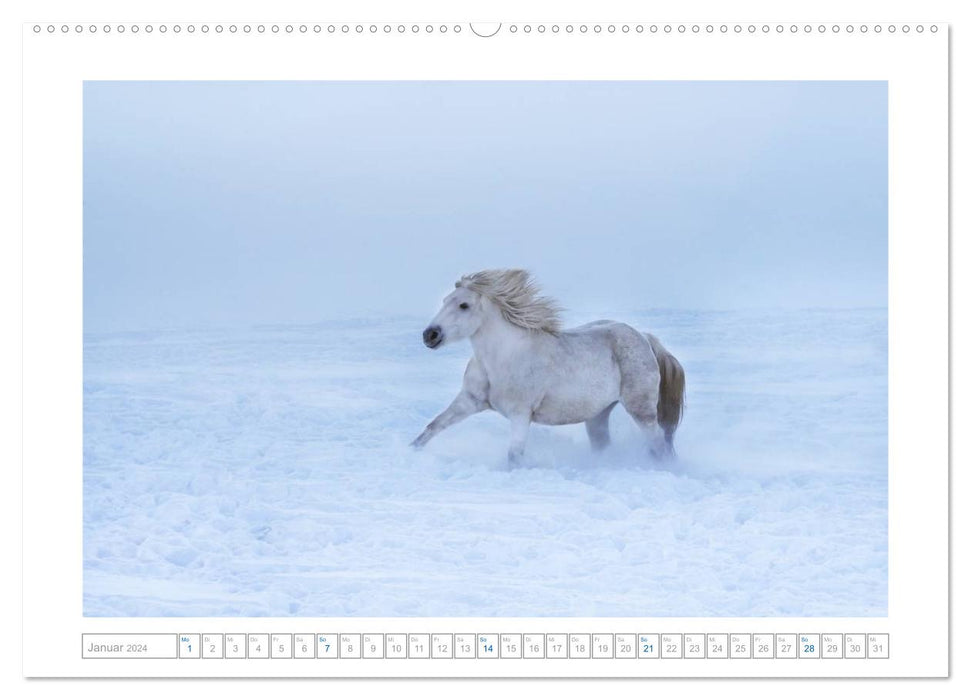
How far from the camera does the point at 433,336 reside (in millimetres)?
4016

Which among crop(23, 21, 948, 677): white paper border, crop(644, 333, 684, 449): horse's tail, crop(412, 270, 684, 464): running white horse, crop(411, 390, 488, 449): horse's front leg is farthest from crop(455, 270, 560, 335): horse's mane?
crop(23, 21, 948, 677): white paper border

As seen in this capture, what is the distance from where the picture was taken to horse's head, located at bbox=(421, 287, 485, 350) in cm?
402

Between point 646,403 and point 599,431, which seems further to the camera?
point 599,431

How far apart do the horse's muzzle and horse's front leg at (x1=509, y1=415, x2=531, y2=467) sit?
426 mm

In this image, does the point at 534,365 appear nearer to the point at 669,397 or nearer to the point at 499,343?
the point at 499,343

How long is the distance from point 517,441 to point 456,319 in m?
0.52

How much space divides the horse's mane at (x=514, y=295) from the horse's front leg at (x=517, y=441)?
37 cm

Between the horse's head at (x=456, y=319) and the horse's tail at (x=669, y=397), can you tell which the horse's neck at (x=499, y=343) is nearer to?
the horse's head at (x=456, y=319)

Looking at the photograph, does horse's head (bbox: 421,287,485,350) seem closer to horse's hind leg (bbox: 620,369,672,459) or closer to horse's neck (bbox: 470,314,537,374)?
horse's neck (bbox: 470,314,537,374)

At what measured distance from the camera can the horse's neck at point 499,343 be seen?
4.07 metres
